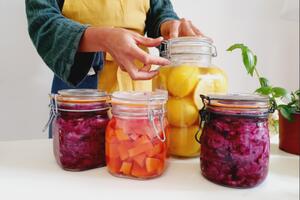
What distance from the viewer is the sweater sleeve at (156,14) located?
546 mm

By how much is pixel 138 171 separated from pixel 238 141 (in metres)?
0.10

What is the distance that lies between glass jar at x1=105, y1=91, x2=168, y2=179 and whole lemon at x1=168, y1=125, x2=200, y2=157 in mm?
43

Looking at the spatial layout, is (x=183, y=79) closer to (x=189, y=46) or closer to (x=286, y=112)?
(x=189, y=46)

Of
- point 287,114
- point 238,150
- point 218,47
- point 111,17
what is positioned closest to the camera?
point 238,150

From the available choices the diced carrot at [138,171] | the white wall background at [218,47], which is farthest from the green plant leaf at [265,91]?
the white wall background at [218,47]

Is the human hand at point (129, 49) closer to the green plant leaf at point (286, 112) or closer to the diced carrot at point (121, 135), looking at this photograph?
the diced carrot at point (121, 135)

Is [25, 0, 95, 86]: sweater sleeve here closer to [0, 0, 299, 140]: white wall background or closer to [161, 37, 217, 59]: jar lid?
[161, 37, 217, 59]: jar lid

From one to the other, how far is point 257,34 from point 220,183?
761 millimetres

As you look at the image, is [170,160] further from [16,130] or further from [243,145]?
[16,130]

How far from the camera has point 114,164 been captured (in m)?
0.29

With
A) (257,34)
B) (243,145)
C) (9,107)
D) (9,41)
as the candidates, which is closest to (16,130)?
(9,107)

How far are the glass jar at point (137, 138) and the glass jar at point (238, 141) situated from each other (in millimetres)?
52

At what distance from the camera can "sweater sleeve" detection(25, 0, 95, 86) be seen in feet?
1.14

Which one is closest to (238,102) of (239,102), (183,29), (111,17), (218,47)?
(239,102)
